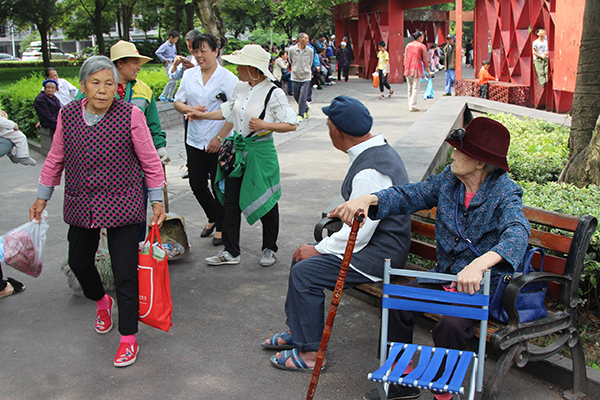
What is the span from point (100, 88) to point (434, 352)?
93.8 inches

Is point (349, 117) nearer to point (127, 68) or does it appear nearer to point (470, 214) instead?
point (470, 214)

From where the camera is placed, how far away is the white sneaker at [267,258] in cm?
496

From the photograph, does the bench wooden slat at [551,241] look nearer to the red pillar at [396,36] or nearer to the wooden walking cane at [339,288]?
the wooden walking cane at [339,288]

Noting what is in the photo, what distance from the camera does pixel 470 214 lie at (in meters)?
2.91

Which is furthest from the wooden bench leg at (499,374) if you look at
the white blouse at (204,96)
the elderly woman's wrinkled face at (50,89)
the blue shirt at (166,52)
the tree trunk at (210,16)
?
the tree trunk at (210,16)

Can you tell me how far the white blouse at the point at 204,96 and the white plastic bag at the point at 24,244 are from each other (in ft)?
5.92

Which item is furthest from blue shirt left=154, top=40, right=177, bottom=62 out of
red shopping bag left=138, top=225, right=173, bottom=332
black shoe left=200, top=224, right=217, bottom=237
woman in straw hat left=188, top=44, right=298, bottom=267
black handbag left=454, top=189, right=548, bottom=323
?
black handbag left=454, top=189, right=548, bottom=323

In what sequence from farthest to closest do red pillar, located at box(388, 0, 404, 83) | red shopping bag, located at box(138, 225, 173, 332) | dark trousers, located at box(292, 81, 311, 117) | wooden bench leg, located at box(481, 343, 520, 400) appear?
1. red pillar, located at box(388, 0, 404, 83)
2. dark trousers, located at box(292, 81, 311, 117)
3. red shopping bag, located at box(138, 225, 173, 332)
4. wooden bench leg, located at box(481, 343, 520, 400)

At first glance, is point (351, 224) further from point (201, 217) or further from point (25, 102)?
point (25, 102)

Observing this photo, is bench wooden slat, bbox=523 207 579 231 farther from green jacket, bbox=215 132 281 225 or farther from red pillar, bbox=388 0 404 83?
red pillar, bbox=388 0 404 83

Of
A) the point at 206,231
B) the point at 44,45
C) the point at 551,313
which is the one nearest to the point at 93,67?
the point at 206,231

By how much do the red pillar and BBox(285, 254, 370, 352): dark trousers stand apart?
69.5 ft

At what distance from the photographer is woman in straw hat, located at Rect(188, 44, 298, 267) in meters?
4.67

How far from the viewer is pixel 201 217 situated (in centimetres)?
638
